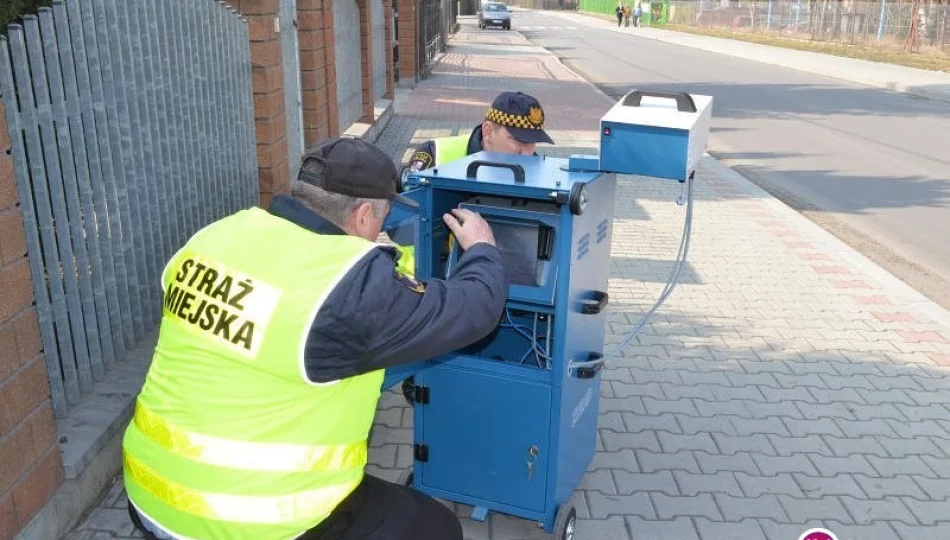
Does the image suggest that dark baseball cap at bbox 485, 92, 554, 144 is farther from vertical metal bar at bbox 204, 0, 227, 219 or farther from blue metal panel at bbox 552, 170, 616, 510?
vertical metal bar at bbox 204, 0, 227, 219

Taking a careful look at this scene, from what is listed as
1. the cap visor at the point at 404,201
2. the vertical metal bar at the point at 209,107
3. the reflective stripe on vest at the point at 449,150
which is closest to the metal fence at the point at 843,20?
the reflective stripe on vest at the point at 449,150

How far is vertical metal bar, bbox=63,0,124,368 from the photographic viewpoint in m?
3.25

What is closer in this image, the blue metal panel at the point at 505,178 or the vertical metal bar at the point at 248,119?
the blue metal panel at the point at 505,178

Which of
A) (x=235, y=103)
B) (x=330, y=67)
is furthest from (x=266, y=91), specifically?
(x=330, y=67)

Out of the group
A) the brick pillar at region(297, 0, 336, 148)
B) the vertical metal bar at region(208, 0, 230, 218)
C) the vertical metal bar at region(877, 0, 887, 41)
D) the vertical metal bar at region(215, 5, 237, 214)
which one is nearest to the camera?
the vertical metal bar at region(208, 0, 230, 218)

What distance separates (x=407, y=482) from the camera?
3.39 metres

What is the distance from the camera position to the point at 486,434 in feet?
9.99

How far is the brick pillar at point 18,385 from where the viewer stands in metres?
2.62

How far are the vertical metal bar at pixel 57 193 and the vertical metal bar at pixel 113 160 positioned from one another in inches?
10.2

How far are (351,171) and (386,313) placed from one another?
0.41 metres

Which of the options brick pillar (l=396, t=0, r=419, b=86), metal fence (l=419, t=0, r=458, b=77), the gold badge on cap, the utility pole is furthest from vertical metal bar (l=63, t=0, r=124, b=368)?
the utility pole

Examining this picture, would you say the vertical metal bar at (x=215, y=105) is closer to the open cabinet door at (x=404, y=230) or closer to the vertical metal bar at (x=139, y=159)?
the vertical metal bar at (x=139, y=159)

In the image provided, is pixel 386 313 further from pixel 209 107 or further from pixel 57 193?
pixel 209 107

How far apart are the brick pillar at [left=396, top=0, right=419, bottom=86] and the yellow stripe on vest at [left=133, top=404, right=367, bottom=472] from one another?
18.0m
